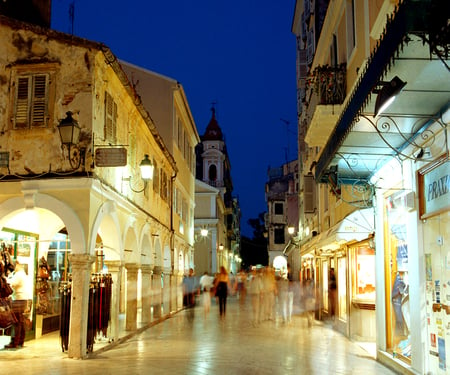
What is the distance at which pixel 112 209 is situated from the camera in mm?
14445

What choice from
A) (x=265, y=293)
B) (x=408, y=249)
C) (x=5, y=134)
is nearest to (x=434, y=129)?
(x=408, y=249)

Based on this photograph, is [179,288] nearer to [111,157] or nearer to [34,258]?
[34,258]

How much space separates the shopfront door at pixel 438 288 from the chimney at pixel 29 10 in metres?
11.6

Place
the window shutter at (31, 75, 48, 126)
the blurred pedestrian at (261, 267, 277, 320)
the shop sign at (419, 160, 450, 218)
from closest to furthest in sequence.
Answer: the shop sign at (419, 160, 450, 218)
the window shutter at (31, 75, 48, 126)
the blurred pedestrian at (261, 267, 277, 320)

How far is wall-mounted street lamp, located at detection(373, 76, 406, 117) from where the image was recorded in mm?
6434

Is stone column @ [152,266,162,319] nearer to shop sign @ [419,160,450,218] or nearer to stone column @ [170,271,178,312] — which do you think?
stone column @ [170,271,178,312]

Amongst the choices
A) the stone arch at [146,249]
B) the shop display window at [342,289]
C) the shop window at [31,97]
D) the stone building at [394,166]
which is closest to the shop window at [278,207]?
the stone arch at [146,249]

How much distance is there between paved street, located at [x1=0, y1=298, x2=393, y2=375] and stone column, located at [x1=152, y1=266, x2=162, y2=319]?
3.66m

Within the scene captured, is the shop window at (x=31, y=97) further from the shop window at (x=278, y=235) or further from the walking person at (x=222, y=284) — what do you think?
the shop window at (x=278, y=235)

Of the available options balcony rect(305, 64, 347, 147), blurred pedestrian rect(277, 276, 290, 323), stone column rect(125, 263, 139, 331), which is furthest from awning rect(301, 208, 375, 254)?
blurred pedestrian rect(277, 276, 290, 323)

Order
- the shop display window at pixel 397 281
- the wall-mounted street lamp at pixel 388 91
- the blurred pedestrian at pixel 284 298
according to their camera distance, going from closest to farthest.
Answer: the wall-mounted street lamp at pixel 388 91 → the shop display window at pixel 397 281 → the blurred pedestrian at pixel 284 298

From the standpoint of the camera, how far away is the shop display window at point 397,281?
10422mm

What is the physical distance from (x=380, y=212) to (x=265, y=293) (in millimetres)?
10467

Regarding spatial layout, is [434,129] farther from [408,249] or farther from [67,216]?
[67,216]
